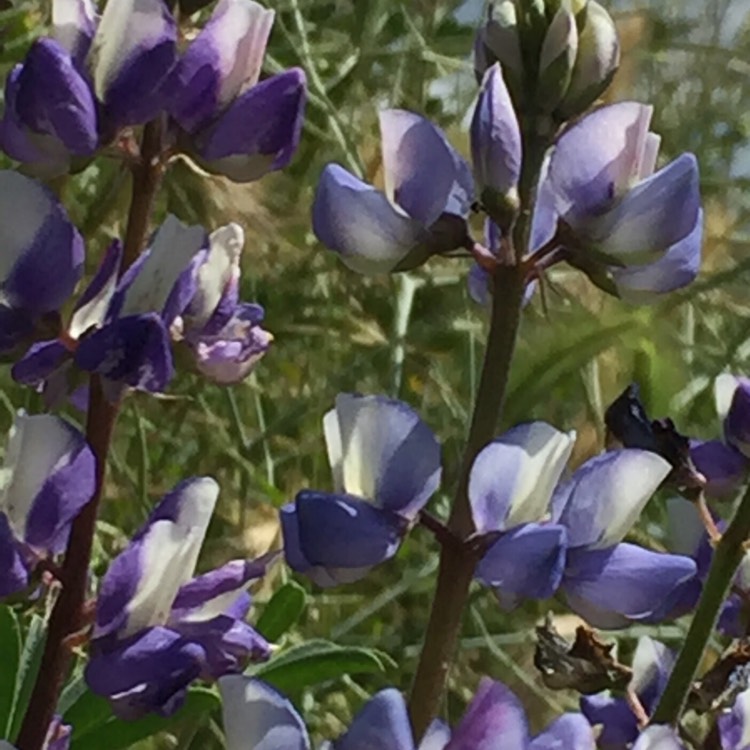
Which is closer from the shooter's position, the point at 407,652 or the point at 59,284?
the point at 59,284

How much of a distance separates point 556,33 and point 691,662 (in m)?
0.16

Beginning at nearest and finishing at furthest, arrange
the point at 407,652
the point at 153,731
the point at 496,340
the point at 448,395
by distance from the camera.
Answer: the point at 496,340
the point at 153,731
the point at 407,652
the point at 448,395

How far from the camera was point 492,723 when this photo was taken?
359 mm

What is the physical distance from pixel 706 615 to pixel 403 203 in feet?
0.42

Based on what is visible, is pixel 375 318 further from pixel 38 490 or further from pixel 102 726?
pixel 38 490

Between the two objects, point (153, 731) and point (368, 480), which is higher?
point (368, 480)

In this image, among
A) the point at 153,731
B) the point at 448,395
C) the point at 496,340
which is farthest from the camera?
the point at 448,395

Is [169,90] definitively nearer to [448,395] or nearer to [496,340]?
[496,340]

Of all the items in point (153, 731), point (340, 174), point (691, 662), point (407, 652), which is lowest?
point (407, 652)

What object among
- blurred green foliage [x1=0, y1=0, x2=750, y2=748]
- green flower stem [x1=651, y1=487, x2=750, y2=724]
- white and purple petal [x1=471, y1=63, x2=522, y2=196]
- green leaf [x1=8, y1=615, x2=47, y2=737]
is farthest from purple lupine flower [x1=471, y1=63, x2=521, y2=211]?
blurred green foliage [x1=0, y1=0, x2=750, y2=748]

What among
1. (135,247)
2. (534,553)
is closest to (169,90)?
(135,247)

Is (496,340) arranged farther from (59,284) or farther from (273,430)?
(273,430)

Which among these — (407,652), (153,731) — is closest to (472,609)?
(407,652)

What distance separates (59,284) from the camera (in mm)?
440
